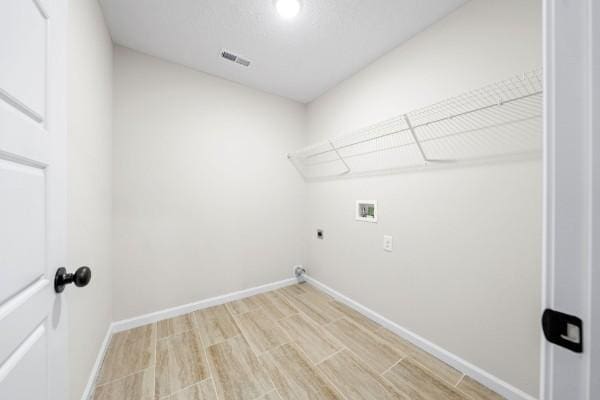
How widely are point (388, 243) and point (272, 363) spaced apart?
4.16 ft

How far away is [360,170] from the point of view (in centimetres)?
206

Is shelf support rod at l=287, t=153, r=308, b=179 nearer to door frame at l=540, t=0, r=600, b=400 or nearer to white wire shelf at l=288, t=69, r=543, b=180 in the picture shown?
white wire shelf at l=288, t=69, r=543, b=180

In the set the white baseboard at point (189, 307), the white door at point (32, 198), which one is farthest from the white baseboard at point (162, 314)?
the white door at point (32, 198)

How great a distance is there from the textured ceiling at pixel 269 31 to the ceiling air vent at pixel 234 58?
48 mm

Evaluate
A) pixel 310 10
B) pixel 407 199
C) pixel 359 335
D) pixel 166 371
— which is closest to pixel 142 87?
pixel 310 10

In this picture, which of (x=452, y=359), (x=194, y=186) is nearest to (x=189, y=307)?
(x=194, y=186)

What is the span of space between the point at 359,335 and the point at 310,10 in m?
2.44

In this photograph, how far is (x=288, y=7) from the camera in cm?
138

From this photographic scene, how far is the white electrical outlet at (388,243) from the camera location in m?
1.79

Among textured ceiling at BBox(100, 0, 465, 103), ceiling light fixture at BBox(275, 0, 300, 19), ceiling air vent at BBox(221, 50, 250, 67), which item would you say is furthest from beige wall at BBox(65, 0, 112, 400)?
ceiling light fixture at BBox(275, 0, 300, 19)

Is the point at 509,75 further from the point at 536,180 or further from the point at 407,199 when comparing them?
the point at 407,199

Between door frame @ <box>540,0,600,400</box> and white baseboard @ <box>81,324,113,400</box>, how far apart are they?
76.4 inches

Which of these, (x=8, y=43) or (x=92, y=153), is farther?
(x=92, y=153)

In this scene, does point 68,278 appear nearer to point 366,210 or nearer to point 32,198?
point 32,198
